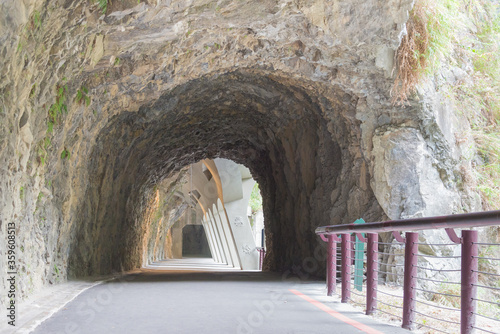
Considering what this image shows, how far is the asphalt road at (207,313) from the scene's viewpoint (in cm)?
452

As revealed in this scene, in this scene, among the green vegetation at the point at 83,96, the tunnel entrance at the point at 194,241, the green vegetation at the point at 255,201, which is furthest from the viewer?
the tunnel entrance at the point at 194,241

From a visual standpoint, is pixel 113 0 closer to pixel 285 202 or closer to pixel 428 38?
pixel 428 38

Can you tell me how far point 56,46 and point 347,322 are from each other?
14.0 ft

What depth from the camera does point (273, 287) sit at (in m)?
8.38

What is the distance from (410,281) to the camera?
447 cm

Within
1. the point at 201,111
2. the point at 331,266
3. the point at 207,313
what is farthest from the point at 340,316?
the point at 201,111

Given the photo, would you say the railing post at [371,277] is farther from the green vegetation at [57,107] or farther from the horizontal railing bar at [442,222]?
the green vegetation at [57,107]

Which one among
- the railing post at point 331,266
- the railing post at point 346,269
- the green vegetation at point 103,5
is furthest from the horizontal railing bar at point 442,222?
the green vegetation at point 103,5

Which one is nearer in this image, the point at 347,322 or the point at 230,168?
the point at 347,322

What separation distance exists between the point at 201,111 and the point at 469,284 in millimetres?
10418

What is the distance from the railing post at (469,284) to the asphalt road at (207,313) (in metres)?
0.77

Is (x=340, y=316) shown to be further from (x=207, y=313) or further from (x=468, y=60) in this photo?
(x=468, y=60)

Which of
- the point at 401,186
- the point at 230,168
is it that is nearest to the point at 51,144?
the point at 401,186

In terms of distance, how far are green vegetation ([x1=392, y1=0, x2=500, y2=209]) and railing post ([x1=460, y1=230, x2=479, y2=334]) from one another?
5.52 m
